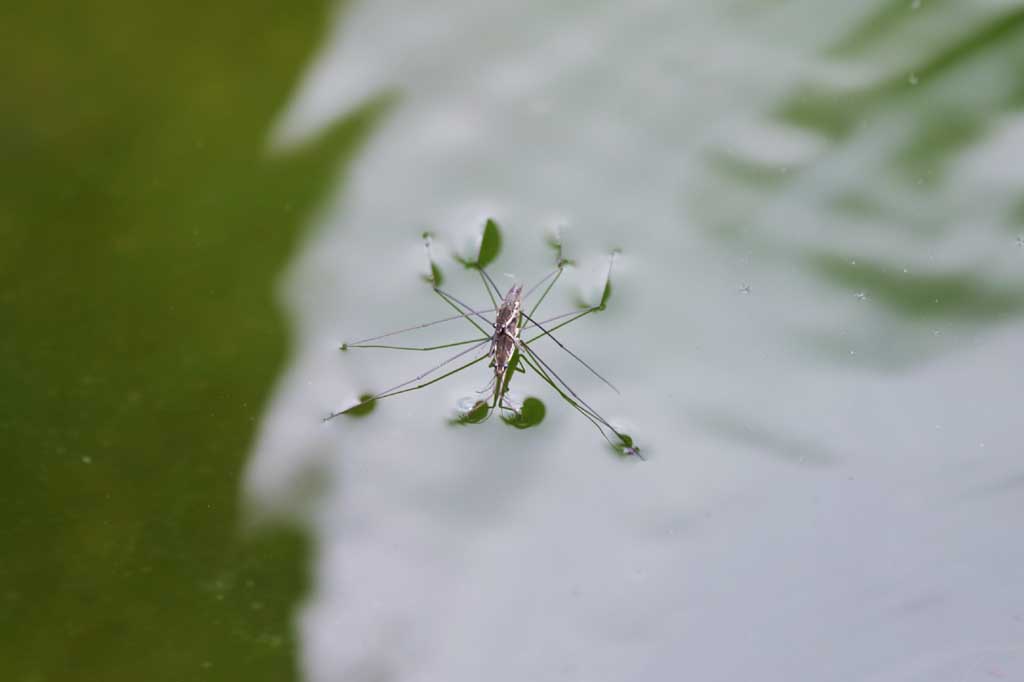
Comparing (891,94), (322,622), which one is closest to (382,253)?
(322,622)

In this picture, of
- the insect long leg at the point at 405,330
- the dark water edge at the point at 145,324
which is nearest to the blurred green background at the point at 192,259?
the dark water edge at the point at 145,324

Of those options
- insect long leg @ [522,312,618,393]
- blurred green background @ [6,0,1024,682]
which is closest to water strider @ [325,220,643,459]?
insect long leg @ [522,312,618,393]

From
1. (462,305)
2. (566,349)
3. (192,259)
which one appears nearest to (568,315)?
(566,349)

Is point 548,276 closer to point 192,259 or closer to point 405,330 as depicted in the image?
point 405,330

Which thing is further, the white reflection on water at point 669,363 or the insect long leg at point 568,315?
the insect long leg at point 568,315

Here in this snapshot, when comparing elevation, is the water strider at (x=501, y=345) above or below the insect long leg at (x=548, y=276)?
below

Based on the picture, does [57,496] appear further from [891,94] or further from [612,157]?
[891,94]

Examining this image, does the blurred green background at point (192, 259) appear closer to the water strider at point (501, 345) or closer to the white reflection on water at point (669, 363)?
the white reflection on water at point (669, 363)

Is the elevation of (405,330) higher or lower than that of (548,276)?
lower
